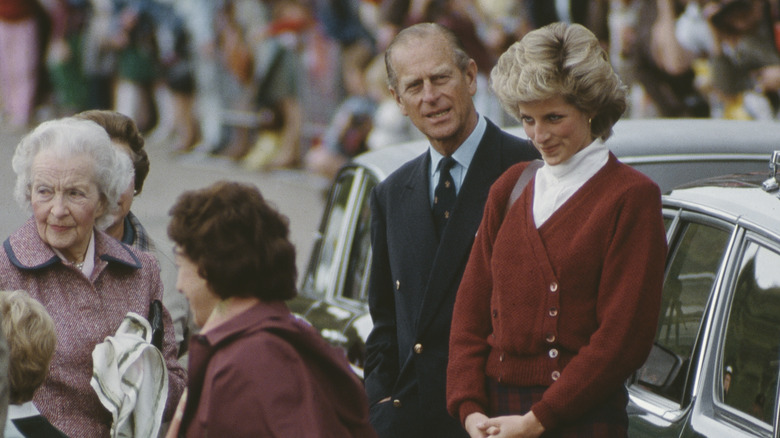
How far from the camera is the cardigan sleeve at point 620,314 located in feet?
10.6

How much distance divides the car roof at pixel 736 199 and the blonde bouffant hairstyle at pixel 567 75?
64cm

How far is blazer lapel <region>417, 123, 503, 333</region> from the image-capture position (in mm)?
4105

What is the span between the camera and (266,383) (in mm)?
2916

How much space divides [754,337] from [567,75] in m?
1.04

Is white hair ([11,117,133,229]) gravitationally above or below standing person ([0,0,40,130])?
above

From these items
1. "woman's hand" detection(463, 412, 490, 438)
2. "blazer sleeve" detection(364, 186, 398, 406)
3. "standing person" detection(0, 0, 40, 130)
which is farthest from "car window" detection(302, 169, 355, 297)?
"standing person" detection(0, 0, 40, 130)

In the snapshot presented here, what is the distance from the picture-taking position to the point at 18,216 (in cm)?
1327

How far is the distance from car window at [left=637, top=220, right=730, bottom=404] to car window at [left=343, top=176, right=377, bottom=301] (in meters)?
1.90

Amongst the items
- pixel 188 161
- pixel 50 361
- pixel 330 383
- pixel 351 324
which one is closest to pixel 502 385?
pixel 330 383

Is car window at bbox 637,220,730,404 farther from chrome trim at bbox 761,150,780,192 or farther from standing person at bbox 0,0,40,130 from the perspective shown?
standing person at bbox 0,0,40,130

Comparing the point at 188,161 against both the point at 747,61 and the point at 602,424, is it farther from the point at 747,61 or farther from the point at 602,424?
the point at 602,424

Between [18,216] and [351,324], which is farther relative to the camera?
[18,216]

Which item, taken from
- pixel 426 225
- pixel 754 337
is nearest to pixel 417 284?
pixel 426 225

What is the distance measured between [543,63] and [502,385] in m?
0.82
